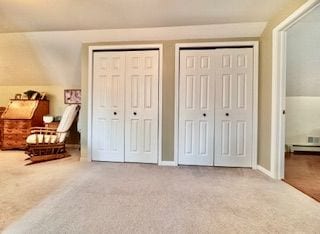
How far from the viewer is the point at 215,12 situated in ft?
12.0

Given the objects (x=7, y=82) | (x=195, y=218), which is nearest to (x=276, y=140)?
(x=195, y=218)

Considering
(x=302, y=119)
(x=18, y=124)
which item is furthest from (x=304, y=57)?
(x=18, y=124)

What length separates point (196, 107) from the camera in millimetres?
4309

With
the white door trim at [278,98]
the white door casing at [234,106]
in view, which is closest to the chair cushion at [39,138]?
the white door casing at [234,106]

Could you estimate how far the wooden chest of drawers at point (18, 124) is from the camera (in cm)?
555

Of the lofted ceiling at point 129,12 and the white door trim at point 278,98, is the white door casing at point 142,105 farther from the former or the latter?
the white door trim at point 278,98

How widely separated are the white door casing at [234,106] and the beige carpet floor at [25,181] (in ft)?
8.30

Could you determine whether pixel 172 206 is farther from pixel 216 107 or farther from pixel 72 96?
pixel 72 96

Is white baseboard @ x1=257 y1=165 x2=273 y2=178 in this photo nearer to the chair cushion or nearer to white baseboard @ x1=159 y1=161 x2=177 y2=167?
white baseboard @ x1=159 y1=161 x2=177 y2=167

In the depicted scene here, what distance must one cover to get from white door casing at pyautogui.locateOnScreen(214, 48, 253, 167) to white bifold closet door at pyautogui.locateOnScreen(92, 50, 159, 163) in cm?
111

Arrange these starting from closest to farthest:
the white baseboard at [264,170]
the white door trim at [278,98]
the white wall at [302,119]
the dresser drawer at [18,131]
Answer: the white door trim at [278,98] < the white baseboard at [264,170] < the dresser drawer at [18,131] < the white wall at [302,119]

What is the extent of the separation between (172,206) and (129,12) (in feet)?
9.35

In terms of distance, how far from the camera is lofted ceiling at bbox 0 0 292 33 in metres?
3.48

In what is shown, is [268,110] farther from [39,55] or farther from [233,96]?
[39,55]
